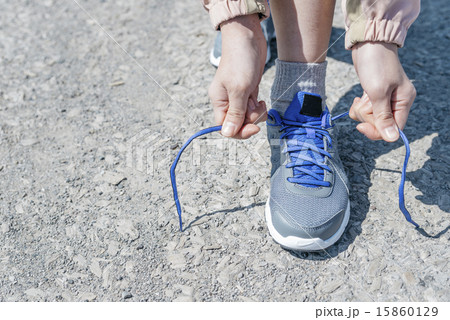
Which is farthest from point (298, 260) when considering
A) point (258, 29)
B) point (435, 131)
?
point (435, 131)

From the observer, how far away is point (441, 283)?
134 cm

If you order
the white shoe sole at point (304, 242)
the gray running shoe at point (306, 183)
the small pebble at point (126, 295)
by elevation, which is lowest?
the small pebble at point (126, 295)

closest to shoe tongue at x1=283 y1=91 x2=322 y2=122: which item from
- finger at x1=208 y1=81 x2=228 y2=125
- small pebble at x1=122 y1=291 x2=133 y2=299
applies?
finger at x1=208 y1=81 x2=228 y2=125

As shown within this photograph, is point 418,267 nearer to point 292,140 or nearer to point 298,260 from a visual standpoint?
point 298,260

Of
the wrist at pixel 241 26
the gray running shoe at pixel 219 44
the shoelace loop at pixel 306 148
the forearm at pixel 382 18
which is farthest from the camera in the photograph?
the gray running shoe at pixel 219 44

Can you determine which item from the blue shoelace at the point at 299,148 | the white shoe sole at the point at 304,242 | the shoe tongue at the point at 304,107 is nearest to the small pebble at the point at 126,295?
the blue shoelace at the point at 299,148

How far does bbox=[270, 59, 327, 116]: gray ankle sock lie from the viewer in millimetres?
1587

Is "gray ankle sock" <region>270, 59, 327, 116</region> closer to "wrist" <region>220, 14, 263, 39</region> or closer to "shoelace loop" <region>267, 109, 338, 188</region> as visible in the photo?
"shoelace loop" <region>267, 109, 338, 188</region>

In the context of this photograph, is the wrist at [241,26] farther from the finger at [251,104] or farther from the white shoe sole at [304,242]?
the white shoe sole at [304,242]

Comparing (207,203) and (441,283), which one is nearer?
(441,283)

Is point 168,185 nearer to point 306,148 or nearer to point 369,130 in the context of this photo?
point 306,148

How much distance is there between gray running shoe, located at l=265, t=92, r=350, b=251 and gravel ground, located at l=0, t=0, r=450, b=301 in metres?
0.07

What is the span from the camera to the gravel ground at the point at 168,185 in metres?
1.39

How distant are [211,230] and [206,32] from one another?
1.28 meters
